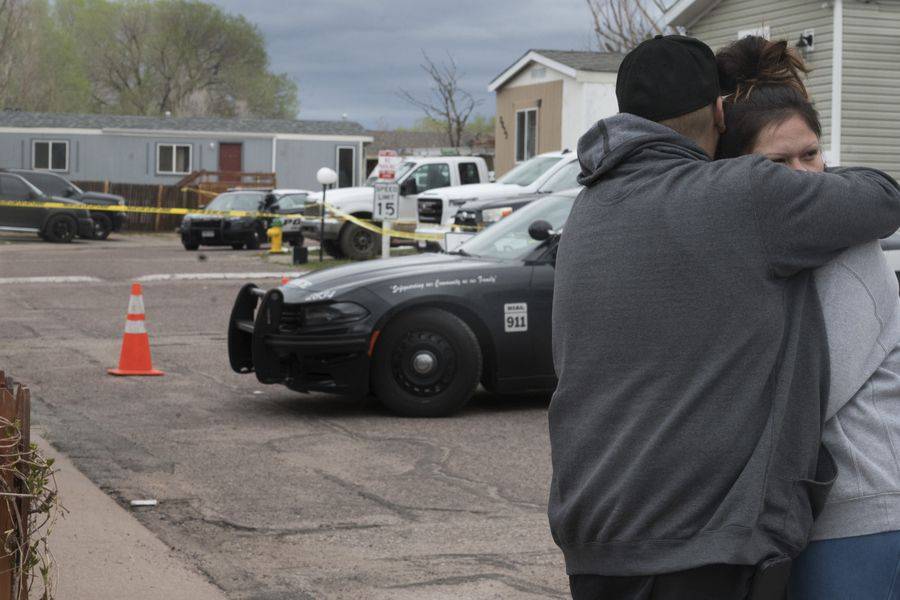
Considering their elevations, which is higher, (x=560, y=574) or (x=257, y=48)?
(x=257, y=48)

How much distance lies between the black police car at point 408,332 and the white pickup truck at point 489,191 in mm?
11712

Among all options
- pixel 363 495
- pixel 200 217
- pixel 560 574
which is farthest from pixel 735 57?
pixel 200 217

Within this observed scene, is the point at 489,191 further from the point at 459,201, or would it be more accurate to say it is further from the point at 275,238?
the point at 275,238

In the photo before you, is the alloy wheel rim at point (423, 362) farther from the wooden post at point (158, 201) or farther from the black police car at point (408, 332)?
the wooden post at point (158, 201)

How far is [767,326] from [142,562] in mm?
3998

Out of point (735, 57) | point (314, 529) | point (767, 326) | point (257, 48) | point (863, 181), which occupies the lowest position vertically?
point (314, 529)

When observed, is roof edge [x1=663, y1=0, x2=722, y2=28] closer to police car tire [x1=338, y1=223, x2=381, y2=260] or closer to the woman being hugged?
police car tire [x1=338, y1=223, x2=381, y2=260]

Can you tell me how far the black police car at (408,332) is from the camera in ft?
30.4

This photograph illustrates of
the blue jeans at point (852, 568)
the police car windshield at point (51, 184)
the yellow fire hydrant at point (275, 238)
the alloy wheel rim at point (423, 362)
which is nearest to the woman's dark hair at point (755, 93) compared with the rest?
the blue jeans at point (852, 568)

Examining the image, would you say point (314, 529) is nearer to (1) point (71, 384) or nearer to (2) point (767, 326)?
(2) point (767, 326)

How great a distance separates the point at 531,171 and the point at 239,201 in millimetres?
13707

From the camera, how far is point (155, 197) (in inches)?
1896

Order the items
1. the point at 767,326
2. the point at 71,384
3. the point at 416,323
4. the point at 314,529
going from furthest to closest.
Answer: the point at 71,384, the point at 416,323, the point at 314,529, the point at 767,326

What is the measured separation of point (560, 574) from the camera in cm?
568
